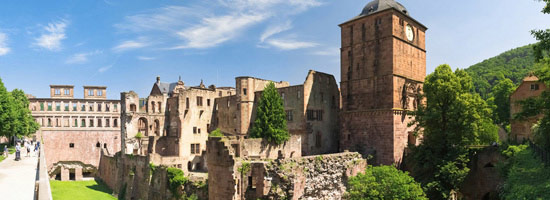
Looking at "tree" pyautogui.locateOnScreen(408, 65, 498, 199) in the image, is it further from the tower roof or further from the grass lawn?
the grass lawn

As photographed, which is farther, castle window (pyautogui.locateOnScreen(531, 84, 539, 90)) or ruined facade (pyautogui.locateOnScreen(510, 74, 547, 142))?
castle window (pyautogui.locateOnScreen(531, 84, 539, 90))

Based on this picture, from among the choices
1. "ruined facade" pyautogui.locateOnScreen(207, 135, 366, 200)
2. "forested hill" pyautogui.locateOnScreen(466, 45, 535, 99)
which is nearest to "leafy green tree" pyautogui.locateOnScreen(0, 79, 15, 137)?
"ruined facade" pyautogui.locateOnScreen(207, 135, 366, 200)

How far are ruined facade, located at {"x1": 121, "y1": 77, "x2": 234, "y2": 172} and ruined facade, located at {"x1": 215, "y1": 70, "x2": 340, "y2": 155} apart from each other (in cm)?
476

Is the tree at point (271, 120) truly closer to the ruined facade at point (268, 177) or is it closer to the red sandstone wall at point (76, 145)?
the ruined facade at point (268, 177)

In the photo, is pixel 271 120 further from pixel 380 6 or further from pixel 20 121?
pixel 20 121

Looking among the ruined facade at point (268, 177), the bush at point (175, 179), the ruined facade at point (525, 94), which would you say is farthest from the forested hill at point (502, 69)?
the bush at point (175, 179)

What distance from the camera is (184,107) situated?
48469mm

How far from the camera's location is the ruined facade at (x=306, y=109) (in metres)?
40.6

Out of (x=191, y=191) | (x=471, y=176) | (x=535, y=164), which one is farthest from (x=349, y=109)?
(x=535, y=164)

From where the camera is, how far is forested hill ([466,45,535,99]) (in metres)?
70.4

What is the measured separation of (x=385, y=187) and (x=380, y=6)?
19292 millimetres

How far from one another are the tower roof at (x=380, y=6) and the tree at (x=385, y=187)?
17.1 metres

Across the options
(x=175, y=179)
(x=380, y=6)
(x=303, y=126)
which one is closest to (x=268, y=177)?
(x=175, y=179)

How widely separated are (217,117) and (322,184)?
23.7 m
